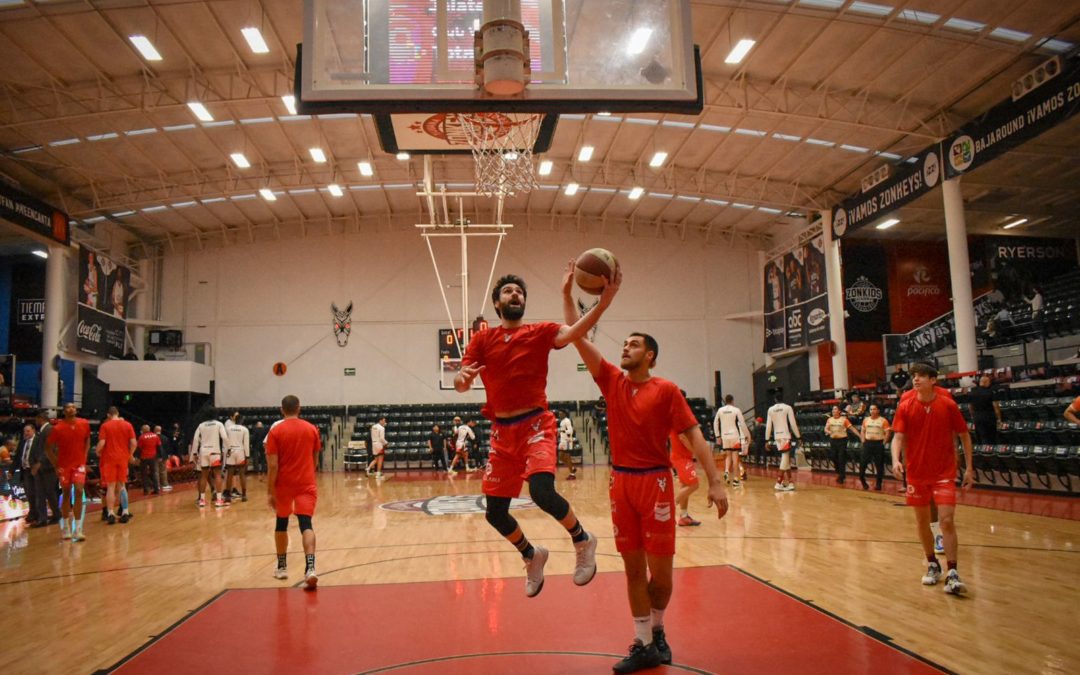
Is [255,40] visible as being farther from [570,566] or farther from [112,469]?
[570,566]

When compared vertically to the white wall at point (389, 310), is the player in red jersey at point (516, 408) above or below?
below

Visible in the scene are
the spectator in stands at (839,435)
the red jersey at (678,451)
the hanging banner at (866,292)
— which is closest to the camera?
the red jersey at (678,451)

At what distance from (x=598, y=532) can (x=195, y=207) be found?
19.8 meters

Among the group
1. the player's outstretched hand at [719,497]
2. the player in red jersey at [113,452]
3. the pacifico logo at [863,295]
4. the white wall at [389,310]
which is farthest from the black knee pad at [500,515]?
the white wall at [389,310]

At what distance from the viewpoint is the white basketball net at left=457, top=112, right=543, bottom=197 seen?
25.7ft

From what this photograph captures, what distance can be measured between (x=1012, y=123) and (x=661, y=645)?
13968mm

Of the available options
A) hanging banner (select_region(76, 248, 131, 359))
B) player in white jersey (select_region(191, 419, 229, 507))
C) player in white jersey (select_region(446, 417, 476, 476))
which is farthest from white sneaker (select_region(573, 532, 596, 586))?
hanging banner (select_region(76, 248, 131, 359))

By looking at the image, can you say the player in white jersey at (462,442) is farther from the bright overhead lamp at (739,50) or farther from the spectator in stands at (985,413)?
the spectator in stands at (985,413)

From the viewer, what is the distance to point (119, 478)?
1016cm

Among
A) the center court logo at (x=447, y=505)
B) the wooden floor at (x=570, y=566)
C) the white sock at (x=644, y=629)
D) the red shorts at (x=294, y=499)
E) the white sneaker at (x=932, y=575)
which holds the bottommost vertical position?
the center court logo at (x=447, y=505)

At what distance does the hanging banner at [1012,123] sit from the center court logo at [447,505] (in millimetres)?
11161

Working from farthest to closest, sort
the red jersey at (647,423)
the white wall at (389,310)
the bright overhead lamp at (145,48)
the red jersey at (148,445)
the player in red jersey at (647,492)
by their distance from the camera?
the white wall at (389,310) → the red jersey at (148,445) → the bright overhead lamp at (145,48) → the red jersey at (647,423) → the player in red jersey at (647,492)

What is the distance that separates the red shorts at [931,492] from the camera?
5043 millimetres

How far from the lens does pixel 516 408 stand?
4.08 m
